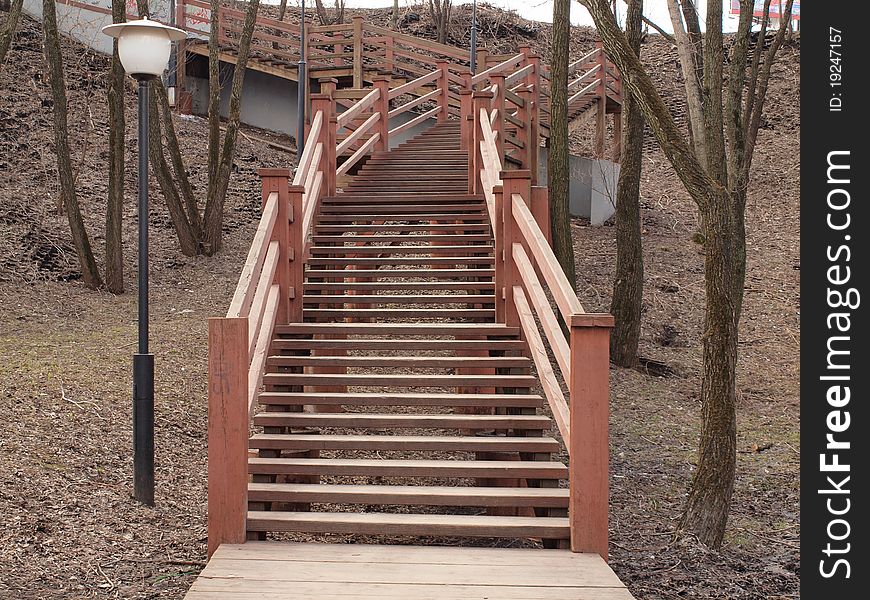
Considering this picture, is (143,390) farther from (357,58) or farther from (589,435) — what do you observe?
(357,58)

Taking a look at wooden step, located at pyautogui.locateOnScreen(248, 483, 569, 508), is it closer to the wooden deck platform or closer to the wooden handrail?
the wooden deck platform

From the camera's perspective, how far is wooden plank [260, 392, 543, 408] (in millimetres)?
6938

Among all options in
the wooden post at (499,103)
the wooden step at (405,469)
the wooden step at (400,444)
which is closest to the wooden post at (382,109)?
the wooden post at (499,103)

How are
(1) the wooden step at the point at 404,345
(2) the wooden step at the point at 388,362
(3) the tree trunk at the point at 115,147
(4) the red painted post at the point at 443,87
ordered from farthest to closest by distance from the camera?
(4) the red painted post at the point at 443,87 < (3) the tree trunk at the point at 115,147 < (1) the wooden step at the point at 404,345 < (2) the wooden step at the point at 388,362

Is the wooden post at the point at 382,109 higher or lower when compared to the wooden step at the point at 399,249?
higher

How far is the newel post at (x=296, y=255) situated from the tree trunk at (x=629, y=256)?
6321 mm

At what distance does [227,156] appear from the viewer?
50.1 ft

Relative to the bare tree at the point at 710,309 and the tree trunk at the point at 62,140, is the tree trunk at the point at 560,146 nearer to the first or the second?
the bare tree at the point at 710,309

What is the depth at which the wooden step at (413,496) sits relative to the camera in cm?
576

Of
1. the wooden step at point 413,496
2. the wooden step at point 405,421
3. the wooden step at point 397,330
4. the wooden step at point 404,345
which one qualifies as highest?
the wooden step at point 397,330

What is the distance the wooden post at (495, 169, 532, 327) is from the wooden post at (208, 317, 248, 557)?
10.2 feet

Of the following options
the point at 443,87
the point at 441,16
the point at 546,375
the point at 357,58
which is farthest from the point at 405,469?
the point at 441,16

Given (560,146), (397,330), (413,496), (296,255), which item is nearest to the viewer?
(413,496)

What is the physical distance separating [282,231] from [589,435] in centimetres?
381
